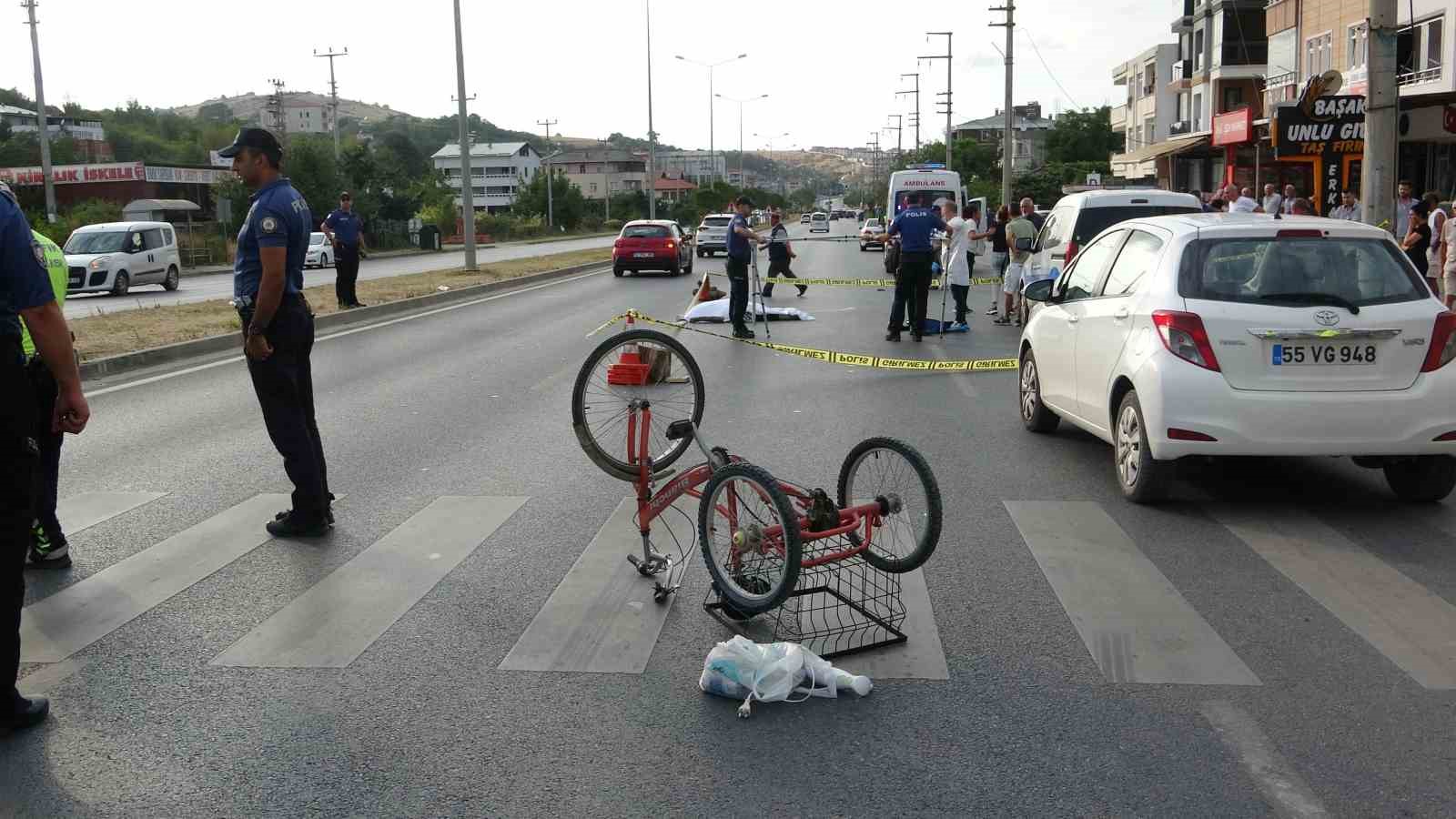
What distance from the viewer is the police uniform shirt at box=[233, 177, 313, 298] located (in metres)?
6.91

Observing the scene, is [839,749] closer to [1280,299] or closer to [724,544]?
[724,544]

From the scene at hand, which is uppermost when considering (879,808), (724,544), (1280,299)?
(1280,299)

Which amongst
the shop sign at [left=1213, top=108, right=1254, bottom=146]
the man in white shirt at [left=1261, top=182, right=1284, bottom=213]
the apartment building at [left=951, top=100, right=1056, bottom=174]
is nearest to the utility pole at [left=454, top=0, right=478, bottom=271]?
the man in white shirt at [left=1261, top=182, right=1284, bottom=213]

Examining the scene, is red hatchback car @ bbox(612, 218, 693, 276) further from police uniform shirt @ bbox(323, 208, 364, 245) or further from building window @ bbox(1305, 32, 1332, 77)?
building window @ bbox(1305, 32, 1332, 77)

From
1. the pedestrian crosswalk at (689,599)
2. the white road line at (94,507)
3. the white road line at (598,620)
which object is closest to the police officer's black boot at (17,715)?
the pedestrian crosswalk at (689,599)

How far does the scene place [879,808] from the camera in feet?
12.8

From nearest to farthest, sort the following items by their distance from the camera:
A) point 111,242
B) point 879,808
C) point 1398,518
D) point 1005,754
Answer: point 879,808 < point 1005,754 < point 1398,518 < point 111,242

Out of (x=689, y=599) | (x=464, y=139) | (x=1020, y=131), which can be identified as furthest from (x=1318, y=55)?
(x=1020, y=131)

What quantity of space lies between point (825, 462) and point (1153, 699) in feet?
14.3

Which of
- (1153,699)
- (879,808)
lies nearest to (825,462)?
(1153,699)

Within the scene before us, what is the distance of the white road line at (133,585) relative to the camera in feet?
18.2

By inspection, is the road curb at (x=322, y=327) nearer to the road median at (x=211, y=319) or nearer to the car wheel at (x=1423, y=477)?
the road median at (x=211, y=319)

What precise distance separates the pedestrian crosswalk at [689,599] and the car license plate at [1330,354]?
86cm

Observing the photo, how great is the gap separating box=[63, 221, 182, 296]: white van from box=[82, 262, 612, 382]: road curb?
8689mm
